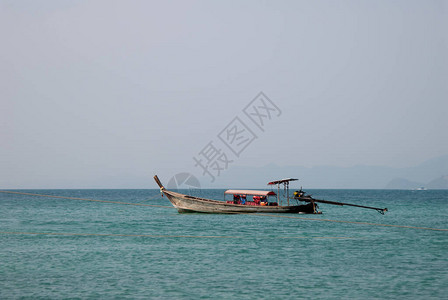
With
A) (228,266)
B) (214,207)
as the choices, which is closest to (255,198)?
(214,207)

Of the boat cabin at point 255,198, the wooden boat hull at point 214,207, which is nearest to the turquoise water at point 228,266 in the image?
the wooden boat hull at point 214,207

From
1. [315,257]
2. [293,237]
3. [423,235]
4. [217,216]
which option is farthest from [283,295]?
[217,216]

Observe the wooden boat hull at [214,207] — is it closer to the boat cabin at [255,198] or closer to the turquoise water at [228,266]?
the boat cabin at [255,198]

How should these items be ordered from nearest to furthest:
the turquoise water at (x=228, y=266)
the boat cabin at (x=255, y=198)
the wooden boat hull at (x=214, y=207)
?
the turquoise water at (x=228, y=266) < the wooden boat hull at (x=214, y=207) < the boat cabin at (x=255, y=198)

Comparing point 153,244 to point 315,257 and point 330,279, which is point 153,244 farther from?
point 330,279

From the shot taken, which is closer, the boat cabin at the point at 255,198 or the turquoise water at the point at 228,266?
the turquoise water at the point at 228,266

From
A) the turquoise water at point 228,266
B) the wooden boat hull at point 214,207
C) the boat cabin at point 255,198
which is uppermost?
the boat cabin at point 255,198

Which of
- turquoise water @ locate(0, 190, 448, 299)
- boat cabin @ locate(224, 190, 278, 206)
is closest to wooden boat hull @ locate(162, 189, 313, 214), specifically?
boat cabin @ locate(224, 190, 278, 206)

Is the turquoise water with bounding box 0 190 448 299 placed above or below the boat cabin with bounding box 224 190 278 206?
below

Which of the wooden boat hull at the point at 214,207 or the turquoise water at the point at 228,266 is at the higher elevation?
the wooden boat hull at the point at 214,207

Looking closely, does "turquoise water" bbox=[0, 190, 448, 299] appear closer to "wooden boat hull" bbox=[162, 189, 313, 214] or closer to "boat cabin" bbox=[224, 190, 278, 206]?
"wooden boat hull" bbox=[162, 189, 313, 214]

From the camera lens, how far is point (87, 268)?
22.3m

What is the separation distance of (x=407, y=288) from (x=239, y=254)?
10.1m

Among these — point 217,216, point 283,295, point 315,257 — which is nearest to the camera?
point 283,295
